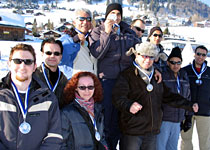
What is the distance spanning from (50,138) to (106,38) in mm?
1512

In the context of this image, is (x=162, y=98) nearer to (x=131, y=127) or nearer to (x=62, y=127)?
(x=131, y=127)

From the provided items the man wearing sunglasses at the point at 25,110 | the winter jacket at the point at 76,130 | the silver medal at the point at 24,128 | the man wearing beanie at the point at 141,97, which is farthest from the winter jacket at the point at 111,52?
the silver medal at the point at 24,128

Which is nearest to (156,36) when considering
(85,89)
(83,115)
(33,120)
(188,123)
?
(188,123)

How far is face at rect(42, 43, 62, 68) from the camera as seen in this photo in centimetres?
276

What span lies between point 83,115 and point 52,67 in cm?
90

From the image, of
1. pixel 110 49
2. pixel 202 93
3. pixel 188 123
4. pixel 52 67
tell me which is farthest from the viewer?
pixel 202 93

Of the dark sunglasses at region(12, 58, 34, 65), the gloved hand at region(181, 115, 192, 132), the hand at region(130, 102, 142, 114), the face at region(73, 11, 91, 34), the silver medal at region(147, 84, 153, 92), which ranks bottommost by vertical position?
the gloved hand at region(181, 115, 192, 132)

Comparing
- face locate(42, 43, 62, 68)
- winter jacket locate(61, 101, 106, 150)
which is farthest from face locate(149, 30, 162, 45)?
winter jacket locate(61, 101, 106, 150)

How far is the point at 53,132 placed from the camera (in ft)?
6.93

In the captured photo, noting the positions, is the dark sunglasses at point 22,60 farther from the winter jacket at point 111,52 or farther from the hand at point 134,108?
the hand at point 134,108

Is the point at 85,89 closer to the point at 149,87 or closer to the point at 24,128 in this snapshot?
the point at 24,128

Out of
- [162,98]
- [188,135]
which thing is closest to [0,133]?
[162,98]

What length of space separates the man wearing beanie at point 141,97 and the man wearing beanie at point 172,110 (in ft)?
1.33

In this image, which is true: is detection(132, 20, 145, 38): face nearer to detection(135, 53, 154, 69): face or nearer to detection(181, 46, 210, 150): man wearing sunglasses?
detection(181, 46, 210, 150): man wearing sunglasses
